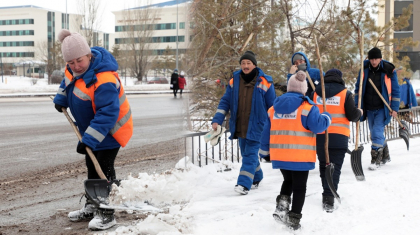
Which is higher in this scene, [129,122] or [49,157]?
[129,122]

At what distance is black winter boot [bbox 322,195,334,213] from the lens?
489 cm

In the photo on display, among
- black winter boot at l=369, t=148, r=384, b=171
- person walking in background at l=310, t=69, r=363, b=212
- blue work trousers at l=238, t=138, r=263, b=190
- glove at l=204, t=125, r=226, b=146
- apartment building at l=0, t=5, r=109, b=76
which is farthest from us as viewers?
apartment building at l=0, t=5, r=109, b=76

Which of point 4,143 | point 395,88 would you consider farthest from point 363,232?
point 4,143

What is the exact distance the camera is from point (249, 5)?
28.4ft

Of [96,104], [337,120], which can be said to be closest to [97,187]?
[96,104]

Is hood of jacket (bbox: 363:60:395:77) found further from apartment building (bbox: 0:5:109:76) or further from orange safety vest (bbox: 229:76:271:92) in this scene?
apartment building (bbox: 0:5:109:76)

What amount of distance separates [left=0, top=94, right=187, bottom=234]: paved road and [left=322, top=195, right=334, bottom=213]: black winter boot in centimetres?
190

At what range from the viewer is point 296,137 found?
4.30m

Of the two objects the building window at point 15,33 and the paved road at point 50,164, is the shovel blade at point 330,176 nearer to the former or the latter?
the paved road at point 50,164

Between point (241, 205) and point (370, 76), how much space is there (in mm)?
3595

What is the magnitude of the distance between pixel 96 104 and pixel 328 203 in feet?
8.29

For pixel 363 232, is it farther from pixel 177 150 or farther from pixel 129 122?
pixel 177 150

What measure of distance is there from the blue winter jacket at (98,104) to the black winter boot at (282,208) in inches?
61.5

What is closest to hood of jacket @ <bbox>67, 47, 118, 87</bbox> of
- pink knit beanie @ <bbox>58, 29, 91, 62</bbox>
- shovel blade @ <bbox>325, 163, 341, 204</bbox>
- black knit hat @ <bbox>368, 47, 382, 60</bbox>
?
pink knit beanie @ <bbox>58, 29, 91, 62</bbox>
